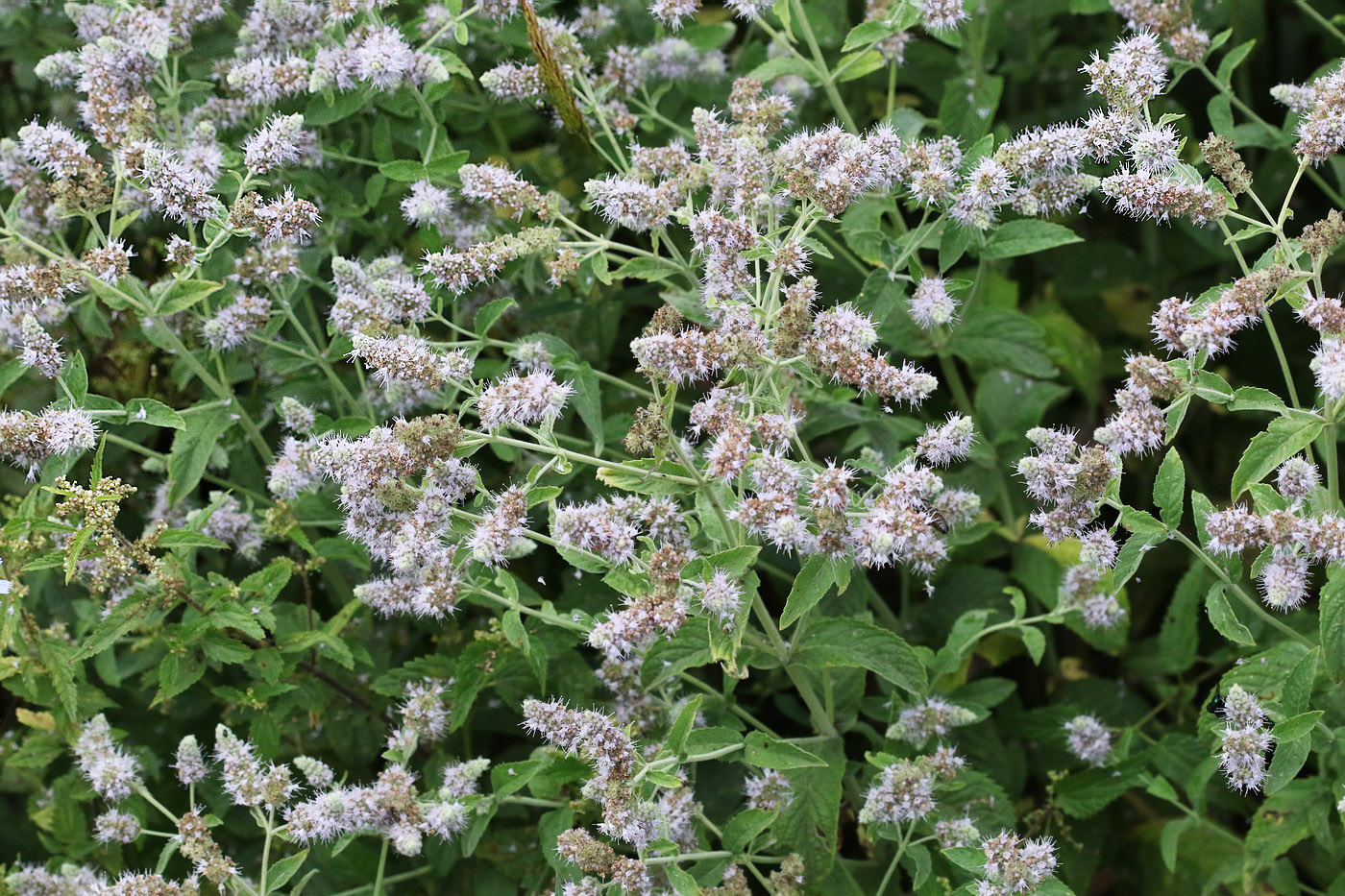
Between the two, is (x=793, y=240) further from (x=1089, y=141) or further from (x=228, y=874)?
(x=228, y=874)

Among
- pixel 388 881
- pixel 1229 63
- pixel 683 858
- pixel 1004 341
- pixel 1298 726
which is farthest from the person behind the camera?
pixel 1004 341

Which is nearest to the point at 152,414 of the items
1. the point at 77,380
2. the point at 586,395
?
the point at 77,380

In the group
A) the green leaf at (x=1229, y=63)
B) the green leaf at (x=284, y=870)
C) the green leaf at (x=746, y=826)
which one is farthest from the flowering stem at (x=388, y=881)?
the green leaf at (x=1229, y=63)

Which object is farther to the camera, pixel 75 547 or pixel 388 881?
pixel 388 881

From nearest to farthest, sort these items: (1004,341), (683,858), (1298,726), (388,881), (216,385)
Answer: (1298,726), (683,858), (388,881), (216,385), (1004,341)

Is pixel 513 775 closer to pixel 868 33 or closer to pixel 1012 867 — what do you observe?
pixel 1012 867

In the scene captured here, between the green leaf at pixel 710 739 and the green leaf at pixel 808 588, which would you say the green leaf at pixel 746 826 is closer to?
the green leaf at pixel 710 739
